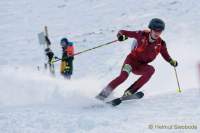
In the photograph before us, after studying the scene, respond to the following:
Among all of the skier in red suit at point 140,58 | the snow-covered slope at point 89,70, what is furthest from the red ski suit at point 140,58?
the snow-covered slope at point 89,70

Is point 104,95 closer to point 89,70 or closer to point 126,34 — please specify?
point 126,34

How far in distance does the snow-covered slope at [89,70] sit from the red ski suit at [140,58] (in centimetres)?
46

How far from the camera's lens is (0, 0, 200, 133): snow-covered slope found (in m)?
7.88

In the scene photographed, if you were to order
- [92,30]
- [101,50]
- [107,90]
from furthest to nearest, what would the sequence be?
[92,30] → [101,50] → [107,90]

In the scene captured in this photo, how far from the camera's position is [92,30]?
2416cm

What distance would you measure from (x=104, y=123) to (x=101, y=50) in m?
12.7

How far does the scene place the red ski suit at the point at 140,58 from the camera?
9.52 meters

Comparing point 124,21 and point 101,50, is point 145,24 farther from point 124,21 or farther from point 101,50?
point 101,50

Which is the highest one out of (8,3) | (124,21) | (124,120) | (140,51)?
(8,3)

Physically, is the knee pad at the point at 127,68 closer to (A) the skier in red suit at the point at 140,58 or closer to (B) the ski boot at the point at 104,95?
(A) the skier in red suit at the point at 140,58

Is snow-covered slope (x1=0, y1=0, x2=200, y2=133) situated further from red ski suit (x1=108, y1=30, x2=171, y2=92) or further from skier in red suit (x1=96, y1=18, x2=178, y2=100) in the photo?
red ski suit (x1=108, y1=30, x2=171, y2=92)

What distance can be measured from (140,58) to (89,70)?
8303 mm

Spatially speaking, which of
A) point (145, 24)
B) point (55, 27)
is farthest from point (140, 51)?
point (55, 27)

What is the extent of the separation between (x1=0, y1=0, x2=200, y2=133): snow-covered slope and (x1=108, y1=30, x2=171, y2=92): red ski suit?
464mm
